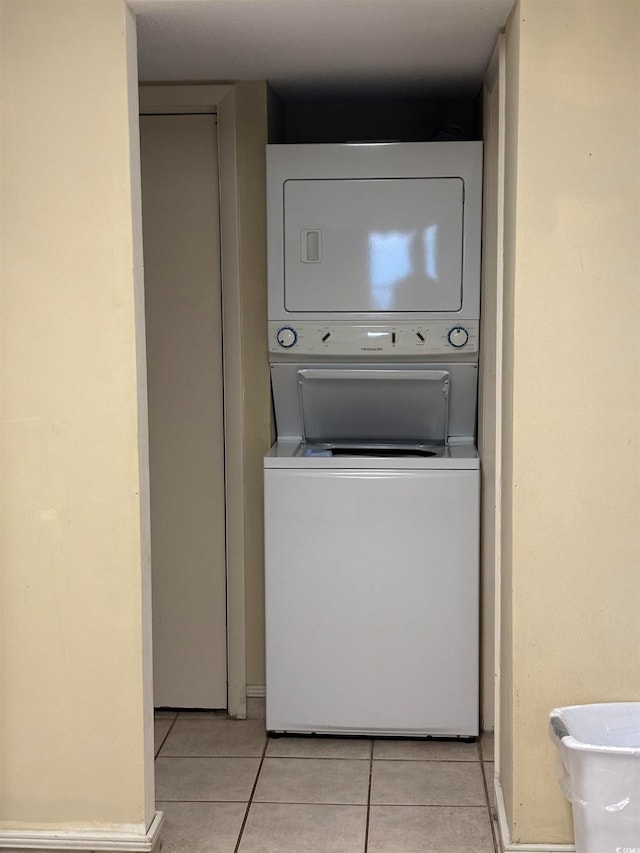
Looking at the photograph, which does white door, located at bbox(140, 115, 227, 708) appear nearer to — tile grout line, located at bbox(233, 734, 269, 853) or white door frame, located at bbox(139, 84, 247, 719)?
white door frame, located at bbox(139, 84, 247, 719)

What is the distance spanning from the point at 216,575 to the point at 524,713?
1399mm

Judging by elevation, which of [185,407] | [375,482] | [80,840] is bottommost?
[80,840]

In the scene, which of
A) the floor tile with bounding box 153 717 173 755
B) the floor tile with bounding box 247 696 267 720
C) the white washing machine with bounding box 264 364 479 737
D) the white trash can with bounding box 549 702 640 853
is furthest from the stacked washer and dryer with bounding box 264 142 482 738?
the white trash can with bounding box 549 702 640 853

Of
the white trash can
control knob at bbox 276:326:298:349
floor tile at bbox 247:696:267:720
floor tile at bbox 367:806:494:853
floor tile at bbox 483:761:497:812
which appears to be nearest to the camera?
the white trash can

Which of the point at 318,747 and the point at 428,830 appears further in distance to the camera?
the point at 318,747

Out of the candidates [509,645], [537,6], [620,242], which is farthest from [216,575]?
[537,6]

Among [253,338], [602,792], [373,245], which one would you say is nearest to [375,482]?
[253,338]

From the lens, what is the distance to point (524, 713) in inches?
102

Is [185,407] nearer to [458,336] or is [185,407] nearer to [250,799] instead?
[458,336]

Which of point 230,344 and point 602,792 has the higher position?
point 230,344

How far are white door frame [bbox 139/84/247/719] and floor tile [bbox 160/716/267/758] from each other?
8cm

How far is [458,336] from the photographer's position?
340 cm

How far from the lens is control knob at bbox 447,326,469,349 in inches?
134

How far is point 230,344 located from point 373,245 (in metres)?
0.60
